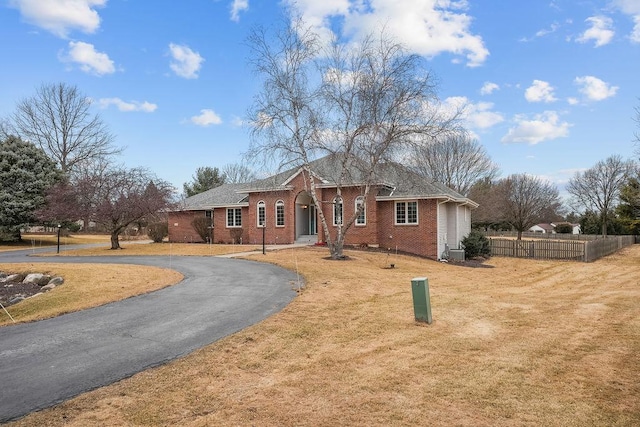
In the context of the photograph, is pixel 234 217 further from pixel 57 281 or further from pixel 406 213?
pixel 57 281

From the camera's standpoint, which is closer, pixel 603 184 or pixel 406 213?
pixel 406 213

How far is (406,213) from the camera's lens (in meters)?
24.8

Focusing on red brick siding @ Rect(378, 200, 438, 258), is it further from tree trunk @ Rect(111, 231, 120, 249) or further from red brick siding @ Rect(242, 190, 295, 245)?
tree trunk @ Rect(111, 231, 120, 249)

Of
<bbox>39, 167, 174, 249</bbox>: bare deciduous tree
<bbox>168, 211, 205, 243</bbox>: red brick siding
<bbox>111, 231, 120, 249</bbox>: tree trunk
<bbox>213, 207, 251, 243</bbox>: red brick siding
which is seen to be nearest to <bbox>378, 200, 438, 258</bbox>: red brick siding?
<bbox>213, 207, 251, 243</bbox>: red brick siding

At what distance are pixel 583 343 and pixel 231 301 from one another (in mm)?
7101

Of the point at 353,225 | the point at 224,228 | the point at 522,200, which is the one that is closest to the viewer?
the point at 353,225

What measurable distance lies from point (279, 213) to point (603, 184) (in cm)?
4467

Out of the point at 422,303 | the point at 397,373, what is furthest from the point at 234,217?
the point at 397,373

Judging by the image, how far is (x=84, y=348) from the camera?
6523 millimetres

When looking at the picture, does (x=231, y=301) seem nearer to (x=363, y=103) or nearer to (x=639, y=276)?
(x=363, y=103)

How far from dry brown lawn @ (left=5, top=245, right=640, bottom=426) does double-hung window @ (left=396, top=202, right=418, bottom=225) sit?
14.4 metres

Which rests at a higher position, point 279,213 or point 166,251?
point 279,213

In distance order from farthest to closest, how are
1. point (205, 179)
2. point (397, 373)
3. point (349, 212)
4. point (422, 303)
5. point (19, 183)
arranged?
point (205, 179) < point (19, 183) < point (349, 212) < point (422, 303) < point (397, 373)

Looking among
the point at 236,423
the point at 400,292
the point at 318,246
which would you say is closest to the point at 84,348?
the point at 236,423
